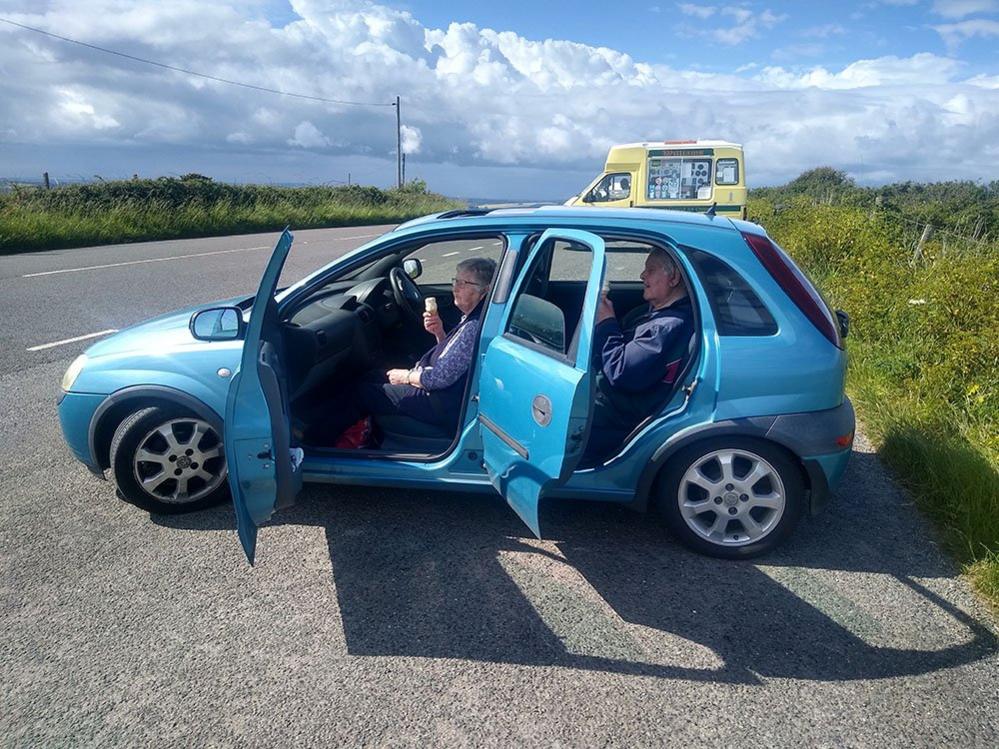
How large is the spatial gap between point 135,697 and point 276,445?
1000mm

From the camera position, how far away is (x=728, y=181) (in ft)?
58.3

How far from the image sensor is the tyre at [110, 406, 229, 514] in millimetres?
3678

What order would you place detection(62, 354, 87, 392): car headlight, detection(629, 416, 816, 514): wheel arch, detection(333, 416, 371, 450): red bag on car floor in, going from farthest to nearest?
detection(333, 416, 371, 450): red bag on car floor, detection(62, 354, 87, 392): car headlight, detection(629, 416, 816, 514): wheel arch

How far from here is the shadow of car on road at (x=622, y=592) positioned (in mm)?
2898

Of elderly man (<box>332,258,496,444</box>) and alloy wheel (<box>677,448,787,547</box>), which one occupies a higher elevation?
elderly man (<box>332,258,496,444</box>)

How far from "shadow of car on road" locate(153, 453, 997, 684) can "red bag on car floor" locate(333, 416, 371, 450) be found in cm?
34

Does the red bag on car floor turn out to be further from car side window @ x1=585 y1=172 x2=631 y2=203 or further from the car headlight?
car side window @ x1=585 y1=172 x2=631 y2=203

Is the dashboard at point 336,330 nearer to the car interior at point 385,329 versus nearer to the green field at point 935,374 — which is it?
the car interior at point 385,329

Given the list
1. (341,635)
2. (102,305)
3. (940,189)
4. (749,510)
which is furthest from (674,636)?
(940,189)

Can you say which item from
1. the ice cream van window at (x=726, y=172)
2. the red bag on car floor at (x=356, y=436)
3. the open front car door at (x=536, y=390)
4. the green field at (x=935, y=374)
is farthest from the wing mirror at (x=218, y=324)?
the ice cream van window at (x=726, y=172)

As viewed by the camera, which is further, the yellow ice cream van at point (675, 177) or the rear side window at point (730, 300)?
the yellow ice cream van at point (675, 177)

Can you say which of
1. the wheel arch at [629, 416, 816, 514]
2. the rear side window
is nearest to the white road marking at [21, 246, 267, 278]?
the wheel arch at [629, 416, 816, 514]

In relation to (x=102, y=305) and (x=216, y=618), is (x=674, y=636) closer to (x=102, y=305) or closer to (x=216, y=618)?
(x=216, y=618)

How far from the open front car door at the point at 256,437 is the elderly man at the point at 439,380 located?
0.88 metres
